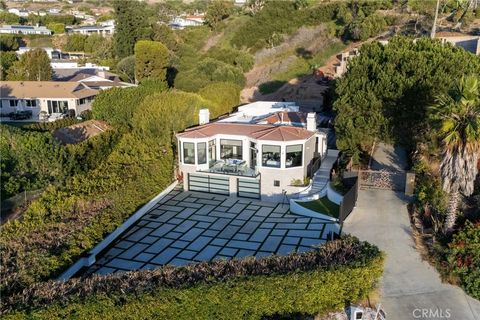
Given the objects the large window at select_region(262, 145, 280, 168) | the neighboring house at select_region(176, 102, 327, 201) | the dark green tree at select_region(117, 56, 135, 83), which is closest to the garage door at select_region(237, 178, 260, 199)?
the neighboring house at select_region(176, 102, 327, 201)

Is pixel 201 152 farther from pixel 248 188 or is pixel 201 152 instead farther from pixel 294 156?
pixel 294 156

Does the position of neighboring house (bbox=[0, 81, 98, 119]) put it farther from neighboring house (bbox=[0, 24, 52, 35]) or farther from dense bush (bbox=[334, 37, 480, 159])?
neighboring house (bbox=[0, 24, 52, 35])

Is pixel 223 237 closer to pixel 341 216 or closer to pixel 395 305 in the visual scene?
pixel 341 216

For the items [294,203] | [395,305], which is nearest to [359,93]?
[294,203]

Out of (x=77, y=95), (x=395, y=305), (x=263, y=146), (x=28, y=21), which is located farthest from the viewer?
(x=28, y=21)

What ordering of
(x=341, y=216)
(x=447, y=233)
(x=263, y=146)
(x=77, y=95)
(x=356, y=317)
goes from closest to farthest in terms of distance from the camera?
(x=356, y=317)
(x=447, y=233)
(x=341, y=216)
(x=263, y=146)
(x=77, y=95)
